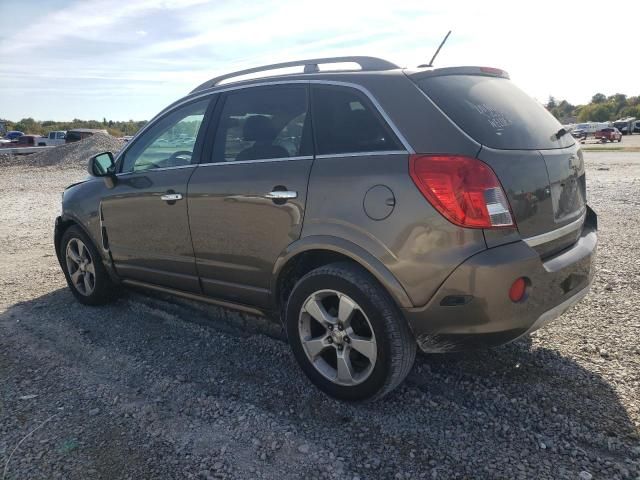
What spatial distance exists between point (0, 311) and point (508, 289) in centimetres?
459

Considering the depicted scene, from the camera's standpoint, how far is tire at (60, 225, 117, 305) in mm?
4848

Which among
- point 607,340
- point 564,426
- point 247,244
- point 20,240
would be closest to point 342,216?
point 247,244

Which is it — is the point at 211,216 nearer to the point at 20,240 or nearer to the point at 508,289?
the point at 508,289

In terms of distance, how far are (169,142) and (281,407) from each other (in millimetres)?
2296

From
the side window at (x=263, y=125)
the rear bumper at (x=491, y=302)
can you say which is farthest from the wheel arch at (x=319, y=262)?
the side window at (x=263, y=125)

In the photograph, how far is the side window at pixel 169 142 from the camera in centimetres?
398

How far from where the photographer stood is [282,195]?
10.4 feet

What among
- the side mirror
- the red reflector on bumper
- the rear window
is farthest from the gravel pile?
the red reflector on bumper

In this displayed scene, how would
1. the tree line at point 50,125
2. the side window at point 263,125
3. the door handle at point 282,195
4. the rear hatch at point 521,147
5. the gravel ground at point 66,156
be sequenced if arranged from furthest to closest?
the tree line at point 50,125
the gravel ground at point 66,156
the side window at point 263,125
the door handle at point 282,195
the rear hatch at point 521,147

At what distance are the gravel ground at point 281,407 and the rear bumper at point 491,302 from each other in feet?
1.64

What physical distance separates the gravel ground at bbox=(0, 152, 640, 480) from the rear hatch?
2.94 feet

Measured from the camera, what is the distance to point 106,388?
11.2 feet

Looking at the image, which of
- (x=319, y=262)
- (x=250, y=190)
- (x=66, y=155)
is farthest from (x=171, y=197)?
(x=66, y=155)

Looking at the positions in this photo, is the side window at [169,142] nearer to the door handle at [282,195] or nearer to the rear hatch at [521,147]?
the door handle at [282,195]
